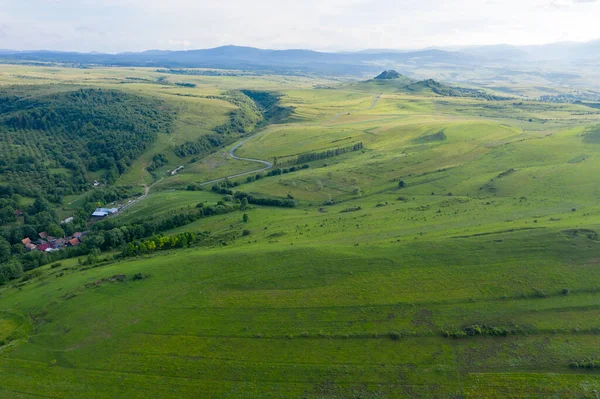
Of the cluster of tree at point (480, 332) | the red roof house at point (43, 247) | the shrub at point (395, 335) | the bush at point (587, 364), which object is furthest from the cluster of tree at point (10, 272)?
the bush at point (587, 364)

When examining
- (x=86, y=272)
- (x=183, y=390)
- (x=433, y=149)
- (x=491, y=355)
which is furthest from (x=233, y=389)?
(x=433, y=149)

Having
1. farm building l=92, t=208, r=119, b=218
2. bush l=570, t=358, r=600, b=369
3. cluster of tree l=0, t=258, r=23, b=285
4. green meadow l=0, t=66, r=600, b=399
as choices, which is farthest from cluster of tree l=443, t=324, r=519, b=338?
farm building l=92, t=208, r=119, b=218

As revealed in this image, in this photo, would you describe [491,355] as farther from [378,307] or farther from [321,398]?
[321,398]

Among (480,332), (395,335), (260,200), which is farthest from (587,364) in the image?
(260,200)

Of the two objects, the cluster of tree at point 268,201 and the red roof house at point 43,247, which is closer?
the red roof house at point 43,247

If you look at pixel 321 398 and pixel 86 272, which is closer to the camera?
pixel 321 398

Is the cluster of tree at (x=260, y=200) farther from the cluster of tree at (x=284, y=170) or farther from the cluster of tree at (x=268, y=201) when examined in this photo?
the cluster of tree at (x=284, y=170)

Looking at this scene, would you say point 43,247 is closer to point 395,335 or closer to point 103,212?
point 103,212

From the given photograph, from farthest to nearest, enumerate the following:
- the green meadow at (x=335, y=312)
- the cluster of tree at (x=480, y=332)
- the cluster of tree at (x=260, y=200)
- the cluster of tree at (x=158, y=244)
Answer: the cluster of tree at (x=260, y=200) → the cluster of tree at (x=158, y=244) → the cluster of tree at (x=480, y=332) → the green meadow at (x=335, y=312)
